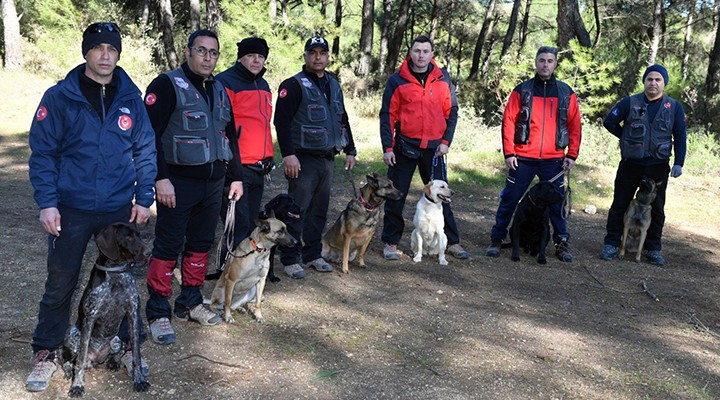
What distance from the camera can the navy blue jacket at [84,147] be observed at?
343 centimetres

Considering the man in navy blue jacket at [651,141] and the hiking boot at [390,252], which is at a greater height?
the man in navy blue jacket at [651,141]

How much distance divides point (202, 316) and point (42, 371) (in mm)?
1345

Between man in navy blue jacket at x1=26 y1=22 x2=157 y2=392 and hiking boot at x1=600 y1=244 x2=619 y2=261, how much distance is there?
19.6 feet

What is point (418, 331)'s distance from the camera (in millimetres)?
5160

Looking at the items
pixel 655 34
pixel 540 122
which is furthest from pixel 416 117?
pixel 655 34

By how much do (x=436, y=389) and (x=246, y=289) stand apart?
188 centimetres

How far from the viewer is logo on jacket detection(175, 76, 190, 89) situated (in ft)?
14.1

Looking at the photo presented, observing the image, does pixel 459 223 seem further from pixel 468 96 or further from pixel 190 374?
pixel 468 96

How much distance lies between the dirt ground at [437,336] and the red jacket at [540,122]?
4.54 feet

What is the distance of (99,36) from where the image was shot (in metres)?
3.47

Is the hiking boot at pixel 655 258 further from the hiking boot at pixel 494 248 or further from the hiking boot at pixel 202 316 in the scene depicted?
the hiking boot at pixel 202 316

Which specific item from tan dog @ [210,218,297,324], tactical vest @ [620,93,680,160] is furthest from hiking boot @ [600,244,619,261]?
tan dog @ [210,218,297,324]

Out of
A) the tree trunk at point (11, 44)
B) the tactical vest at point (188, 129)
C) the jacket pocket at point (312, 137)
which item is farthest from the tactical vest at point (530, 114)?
the tree trunk at point (11, 44)

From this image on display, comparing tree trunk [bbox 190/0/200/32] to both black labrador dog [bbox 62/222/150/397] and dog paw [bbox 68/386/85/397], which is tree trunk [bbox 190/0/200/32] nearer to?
black labrador dog [bbox 62/222/150/397]
